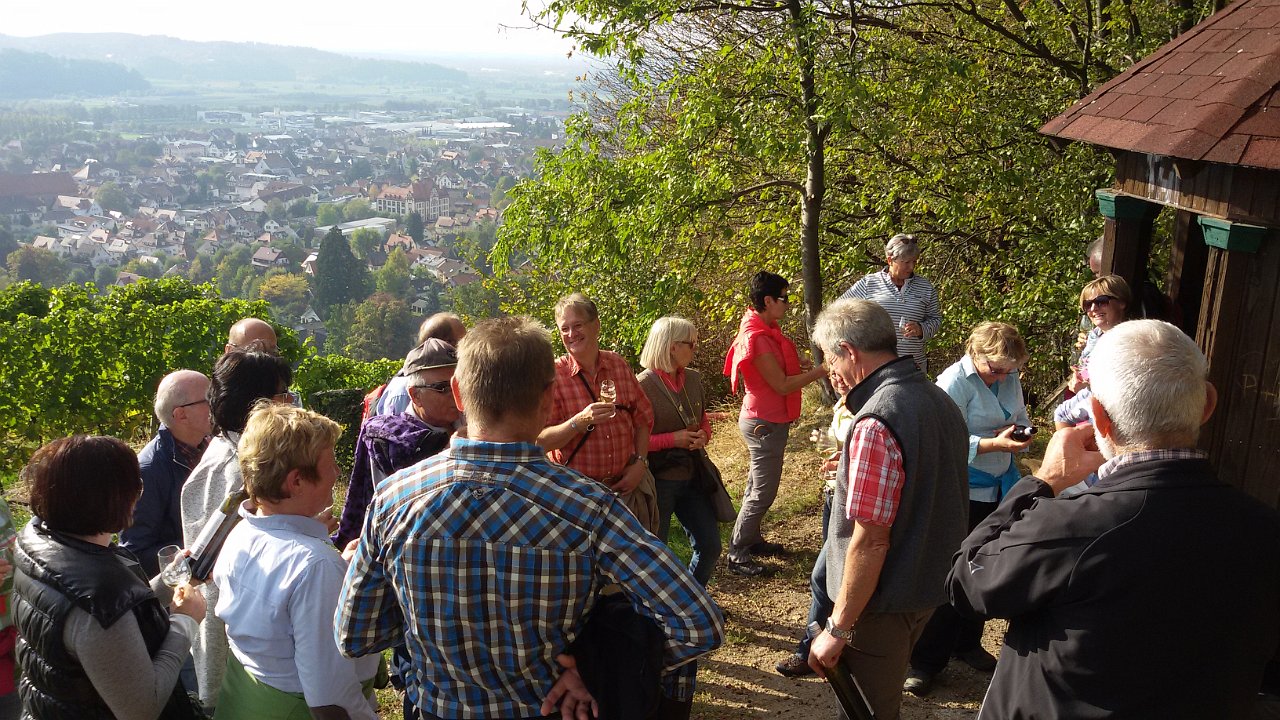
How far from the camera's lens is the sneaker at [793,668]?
478cm

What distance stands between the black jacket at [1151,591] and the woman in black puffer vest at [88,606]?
2337 mm

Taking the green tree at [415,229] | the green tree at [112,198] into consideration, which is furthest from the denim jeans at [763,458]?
the green tree at [112,198]

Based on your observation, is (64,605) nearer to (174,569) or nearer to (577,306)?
(174,569)

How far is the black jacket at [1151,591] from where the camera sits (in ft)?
6.63

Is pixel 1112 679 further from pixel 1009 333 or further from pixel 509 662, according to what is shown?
pixel 1009 333

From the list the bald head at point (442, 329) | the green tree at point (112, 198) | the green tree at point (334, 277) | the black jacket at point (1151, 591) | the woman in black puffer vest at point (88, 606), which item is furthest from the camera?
the green tree at point (112, 198)

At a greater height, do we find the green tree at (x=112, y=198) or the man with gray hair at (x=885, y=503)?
the man with gray hair at (x=885, y=503)

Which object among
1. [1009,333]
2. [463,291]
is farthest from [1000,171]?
[463,291]

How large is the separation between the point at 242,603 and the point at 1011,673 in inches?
81.6

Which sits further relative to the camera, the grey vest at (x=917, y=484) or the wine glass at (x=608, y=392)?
the wine glass at (x=608, y=392)

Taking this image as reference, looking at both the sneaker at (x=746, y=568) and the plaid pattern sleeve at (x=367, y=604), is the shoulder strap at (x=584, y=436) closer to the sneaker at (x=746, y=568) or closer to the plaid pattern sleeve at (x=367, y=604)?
the sneaker at (x=746, y=568)

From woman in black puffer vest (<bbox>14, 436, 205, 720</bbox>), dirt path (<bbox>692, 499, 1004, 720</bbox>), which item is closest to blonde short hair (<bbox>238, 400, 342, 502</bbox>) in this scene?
woman in black puffer vest (<bbox>14, 436, 205, 720</bbox>)

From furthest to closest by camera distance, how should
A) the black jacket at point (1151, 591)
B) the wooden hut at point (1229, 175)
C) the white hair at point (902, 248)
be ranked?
1. the white hair at point (902, 248)
2. the wooden hut at point (1229, 175)
3. the black jacket at point (1151, 591)

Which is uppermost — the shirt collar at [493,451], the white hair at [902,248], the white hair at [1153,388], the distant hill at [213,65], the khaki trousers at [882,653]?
the distant hill at [213,65]
